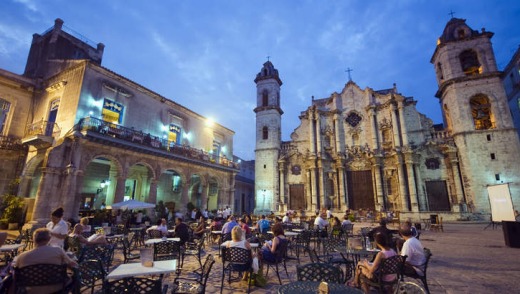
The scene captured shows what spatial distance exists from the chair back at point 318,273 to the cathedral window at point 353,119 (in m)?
25.4

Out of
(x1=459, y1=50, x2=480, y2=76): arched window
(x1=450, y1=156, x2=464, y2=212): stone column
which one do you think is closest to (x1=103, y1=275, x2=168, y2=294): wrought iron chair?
(x1=450, y1=156, x2=464, y2=212): stone column

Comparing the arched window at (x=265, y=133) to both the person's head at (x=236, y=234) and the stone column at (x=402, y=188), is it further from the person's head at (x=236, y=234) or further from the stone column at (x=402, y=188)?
the person's head at (x=236, y=234)

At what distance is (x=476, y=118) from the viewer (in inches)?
878

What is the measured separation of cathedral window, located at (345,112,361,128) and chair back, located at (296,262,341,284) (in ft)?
83.2

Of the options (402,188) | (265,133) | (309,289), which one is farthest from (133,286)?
(265,133)

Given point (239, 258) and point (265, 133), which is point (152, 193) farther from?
point (265, 133)

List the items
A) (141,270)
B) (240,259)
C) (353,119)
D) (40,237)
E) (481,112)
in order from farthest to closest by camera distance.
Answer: (353,119)
(481,112)
(240,259)
(141,270)
(40,237)

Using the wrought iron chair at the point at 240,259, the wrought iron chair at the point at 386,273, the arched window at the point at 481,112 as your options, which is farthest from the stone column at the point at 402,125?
the wrought iron chair at the point at 240,259

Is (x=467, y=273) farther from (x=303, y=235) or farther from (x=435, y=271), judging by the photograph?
(x=303, y=235)

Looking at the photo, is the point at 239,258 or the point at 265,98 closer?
the point at 239,258

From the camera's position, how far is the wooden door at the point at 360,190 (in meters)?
23.8

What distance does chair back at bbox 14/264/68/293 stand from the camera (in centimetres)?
313

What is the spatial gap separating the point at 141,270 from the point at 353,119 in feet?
88.0

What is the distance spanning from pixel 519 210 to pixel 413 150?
8196 mm
